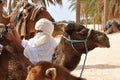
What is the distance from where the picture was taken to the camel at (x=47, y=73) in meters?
2.74

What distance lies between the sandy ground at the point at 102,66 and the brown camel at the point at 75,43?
2.78 m

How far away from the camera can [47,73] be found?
275 cm

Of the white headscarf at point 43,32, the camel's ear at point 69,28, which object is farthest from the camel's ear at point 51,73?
→ the camel's ear at point 69,28

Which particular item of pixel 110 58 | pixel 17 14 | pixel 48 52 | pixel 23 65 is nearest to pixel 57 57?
pixel 48 52

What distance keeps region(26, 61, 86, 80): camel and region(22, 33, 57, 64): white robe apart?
189 centimetres

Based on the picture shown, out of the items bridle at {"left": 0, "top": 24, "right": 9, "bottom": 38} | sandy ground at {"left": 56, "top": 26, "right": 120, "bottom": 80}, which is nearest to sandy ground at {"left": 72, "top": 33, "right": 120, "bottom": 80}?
sandy ground at {"left": 56, "top": 26, "right": 120, "bottom": 80}

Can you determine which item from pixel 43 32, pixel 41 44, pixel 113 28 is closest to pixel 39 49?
pixel 41 44

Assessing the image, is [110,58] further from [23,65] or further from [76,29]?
[23,65]

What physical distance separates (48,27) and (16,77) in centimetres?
95

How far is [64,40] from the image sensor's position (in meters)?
5.27

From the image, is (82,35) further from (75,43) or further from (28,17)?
(28,17)

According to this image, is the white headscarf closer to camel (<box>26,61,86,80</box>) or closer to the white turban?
the white turban

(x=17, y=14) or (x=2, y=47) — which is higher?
(x=2, y=47)

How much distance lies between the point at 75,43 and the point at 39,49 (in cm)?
57
